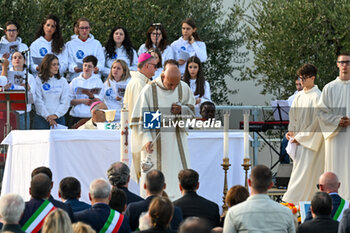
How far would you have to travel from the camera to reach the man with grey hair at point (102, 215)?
8016 millimetres

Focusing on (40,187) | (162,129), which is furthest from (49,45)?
(40,187)

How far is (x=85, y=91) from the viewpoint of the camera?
15.1 metres

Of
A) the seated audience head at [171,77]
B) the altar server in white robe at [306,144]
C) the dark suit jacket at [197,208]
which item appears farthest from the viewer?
→ the altar server in white robe at [306,144]

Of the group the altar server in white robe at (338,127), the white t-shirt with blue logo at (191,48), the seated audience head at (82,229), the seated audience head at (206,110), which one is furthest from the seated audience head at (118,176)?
the white t-shirt with blue logo at (191,48)

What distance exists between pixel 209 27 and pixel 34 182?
596 inches

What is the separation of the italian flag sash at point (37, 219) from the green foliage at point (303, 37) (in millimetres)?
13109

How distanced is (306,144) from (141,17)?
9.52 m

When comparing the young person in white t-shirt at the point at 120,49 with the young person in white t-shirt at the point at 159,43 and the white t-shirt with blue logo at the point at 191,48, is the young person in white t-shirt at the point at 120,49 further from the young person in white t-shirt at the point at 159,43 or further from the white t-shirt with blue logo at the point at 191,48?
the white t-shirt with blue logo at the point at 191,48

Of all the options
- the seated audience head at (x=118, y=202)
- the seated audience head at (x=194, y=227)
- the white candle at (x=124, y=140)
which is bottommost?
the seated audience head at (x=118, y=202)

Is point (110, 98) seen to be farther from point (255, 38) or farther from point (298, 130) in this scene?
point (255, 38)

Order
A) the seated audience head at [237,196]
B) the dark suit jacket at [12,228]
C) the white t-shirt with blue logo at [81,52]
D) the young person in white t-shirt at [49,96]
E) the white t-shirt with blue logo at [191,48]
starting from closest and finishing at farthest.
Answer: the dark suit jacket at [12,228] < the seated audience head at [237,196] < the young person in white t-shirt at [49,96] < the white t-shirt with blue logo at [81,52] < the white t-shirt with blue logo at [191,48]

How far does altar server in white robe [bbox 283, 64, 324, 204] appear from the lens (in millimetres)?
12961

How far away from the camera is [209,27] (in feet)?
75.6

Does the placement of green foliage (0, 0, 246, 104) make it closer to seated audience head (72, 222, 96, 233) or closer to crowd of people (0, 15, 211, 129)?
crowd of people (0, 15, 211, 129)
